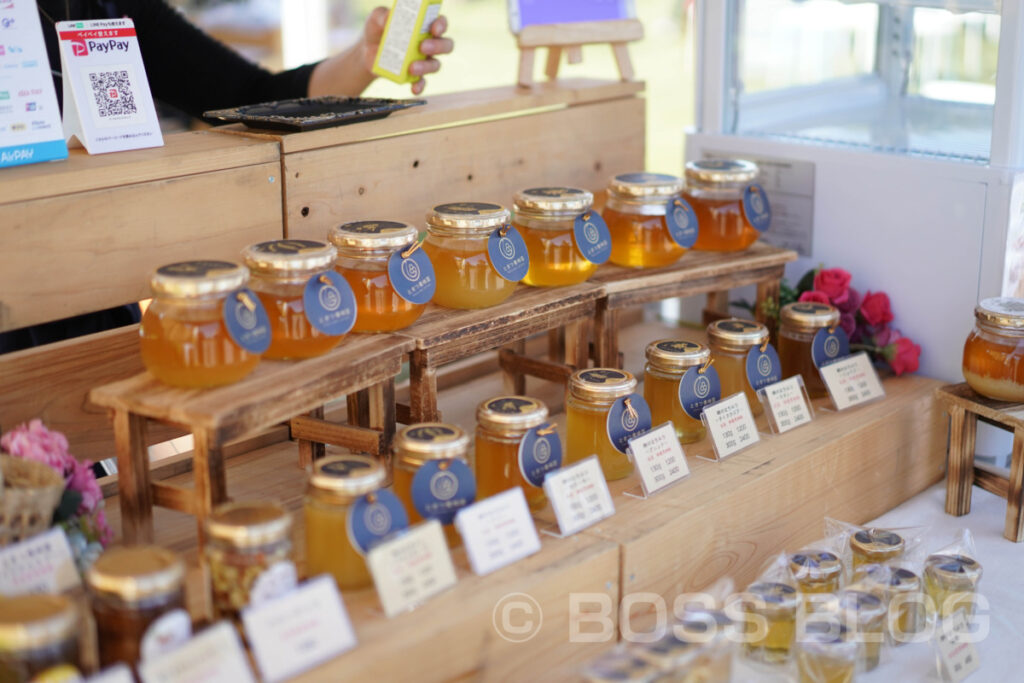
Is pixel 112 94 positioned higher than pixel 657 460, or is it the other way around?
pixel 112 94

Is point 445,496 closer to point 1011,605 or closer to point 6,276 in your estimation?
point 6,276

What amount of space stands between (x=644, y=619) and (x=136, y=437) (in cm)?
80

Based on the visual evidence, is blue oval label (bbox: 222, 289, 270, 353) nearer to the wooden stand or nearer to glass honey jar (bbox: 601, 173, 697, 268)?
glass honey jar (bbox: 601, 173, 697, 268)

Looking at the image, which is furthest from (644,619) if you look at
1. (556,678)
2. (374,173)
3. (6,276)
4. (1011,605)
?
(6,276)

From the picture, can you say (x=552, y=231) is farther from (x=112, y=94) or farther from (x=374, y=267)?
(x=112, y=94)

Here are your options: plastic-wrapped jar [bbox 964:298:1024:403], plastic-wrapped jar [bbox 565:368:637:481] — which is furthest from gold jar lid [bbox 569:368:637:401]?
plastic-wrapped jar [bbox 964:298:1024:403]

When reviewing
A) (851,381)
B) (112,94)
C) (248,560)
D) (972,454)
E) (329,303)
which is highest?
(112,94)

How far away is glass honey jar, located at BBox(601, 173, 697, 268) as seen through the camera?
2.11 m

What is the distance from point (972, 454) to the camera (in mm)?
2158

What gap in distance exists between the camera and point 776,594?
1606 millimetres

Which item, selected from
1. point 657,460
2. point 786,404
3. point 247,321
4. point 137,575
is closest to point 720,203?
point 786,404

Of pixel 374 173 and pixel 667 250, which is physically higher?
pixel 374 173

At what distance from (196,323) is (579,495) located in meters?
0.61

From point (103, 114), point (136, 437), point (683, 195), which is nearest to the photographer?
point (136, 437)
